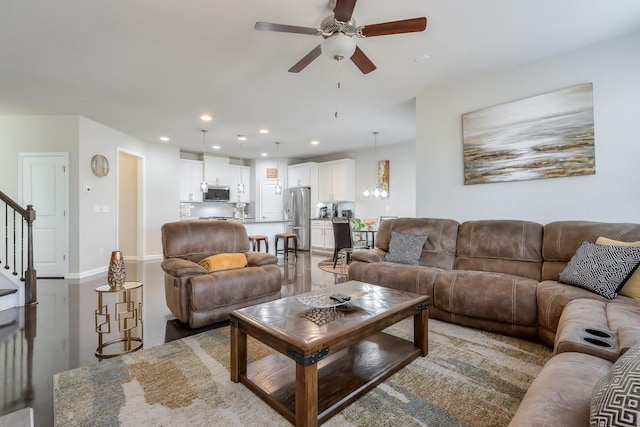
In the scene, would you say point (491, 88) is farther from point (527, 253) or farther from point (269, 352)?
point (269, 352)

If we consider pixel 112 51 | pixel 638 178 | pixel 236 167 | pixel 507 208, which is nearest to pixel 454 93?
pixel 507 208

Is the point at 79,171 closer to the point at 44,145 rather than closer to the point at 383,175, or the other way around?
the point at 44,145

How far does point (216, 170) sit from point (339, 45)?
6631 mm

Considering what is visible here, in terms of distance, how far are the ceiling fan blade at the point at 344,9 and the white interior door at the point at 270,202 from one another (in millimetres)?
6830

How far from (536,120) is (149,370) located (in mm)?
4201

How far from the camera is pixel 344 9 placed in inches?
76.6

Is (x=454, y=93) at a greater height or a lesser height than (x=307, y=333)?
greater

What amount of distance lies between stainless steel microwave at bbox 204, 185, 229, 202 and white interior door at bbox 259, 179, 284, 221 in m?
1.01

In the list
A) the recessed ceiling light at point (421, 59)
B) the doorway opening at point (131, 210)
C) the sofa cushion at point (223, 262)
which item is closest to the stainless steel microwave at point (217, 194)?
the doorway opening at point (131, 210)

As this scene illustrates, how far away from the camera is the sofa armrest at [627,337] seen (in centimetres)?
120

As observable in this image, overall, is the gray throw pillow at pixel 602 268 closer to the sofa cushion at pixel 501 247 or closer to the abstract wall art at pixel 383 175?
the sofa cushion at pixel 501 247

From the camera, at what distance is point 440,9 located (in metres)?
2.34

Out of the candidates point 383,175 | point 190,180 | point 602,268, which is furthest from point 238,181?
point 602,268

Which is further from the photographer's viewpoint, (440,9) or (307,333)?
(440,9)
